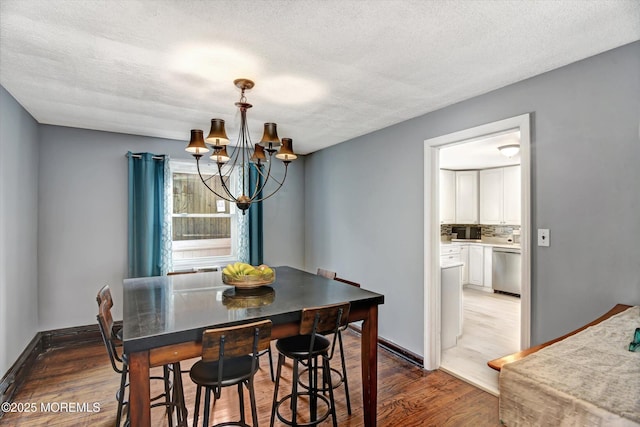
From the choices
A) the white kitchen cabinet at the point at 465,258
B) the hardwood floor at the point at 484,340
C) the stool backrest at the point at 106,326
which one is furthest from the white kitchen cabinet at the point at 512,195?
the stool backrest at the point at 106,326

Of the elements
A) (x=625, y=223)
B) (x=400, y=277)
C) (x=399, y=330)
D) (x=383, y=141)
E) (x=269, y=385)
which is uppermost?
(x=383, y=141)

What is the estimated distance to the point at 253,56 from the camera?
6.49 ft

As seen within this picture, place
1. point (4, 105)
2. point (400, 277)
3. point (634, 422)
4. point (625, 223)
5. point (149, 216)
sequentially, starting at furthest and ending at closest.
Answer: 1. point (149, 216)
2. point (400, 277)
3. point (4, 105)
4. point (625, 223)
5. point (634, 422)

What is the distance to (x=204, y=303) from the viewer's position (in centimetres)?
199

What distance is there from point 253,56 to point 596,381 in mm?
2186

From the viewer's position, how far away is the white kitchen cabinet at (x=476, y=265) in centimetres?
621

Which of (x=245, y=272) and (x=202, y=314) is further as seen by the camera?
(x=245, y=272)

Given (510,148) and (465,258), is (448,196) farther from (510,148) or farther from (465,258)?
(510,148)

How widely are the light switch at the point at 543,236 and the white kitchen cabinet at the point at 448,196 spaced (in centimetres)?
451

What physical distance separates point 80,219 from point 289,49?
10.7 feet

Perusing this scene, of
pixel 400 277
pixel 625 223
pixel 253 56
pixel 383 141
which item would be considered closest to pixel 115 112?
pixel 253 56

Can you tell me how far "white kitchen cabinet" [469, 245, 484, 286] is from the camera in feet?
20.4

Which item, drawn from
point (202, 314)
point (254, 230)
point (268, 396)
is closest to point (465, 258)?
point (254, 230)

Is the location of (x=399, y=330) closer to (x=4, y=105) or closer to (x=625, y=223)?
(x=625, y=223)
